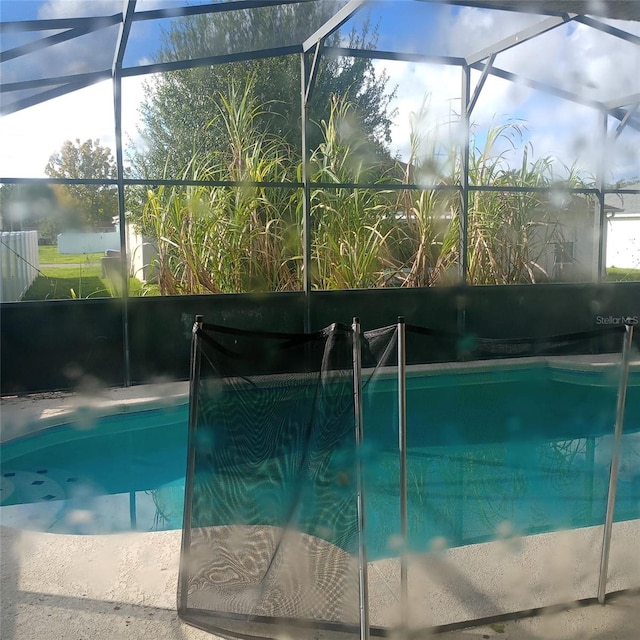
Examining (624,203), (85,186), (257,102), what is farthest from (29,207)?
(624,203)

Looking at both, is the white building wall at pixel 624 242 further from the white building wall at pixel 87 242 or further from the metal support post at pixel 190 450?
the metal support post at pixel 190 450

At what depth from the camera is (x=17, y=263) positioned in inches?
240

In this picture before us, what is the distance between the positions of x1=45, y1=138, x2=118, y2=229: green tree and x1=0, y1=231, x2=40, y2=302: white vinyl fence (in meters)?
0.49

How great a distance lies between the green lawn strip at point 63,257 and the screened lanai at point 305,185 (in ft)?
0.12

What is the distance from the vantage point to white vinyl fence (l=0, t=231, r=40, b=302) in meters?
5.94

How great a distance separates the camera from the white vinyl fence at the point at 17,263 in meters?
5.94

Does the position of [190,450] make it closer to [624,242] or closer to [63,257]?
[63,257]

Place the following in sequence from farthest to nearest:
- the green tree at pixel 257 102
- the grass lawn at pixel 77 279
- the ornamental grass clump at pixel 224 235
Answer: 1. the green tree at pixel 257 102
2. the ornamental grass clump at pixel 224 235
3. the grass lawn at pixel 77 279

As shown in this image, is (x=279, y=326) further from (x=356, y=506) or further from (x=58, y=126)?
(x=356, y=506)

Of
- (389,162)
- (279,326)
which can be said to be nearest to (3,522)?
(279,326)

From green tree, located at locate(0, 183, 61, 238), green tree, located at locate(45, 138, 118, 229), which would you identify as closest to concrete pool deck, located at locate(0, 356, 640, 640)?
green tree, located at locate(0, 183, 61, 238)

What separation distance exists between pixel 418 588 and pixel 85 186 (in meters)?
5.72

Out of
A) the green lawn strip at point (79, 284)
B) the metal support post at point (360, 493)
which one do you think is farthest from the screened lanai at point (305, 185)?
the metal support post at point (360, 493)

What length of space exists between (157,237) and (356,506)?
510 cm
